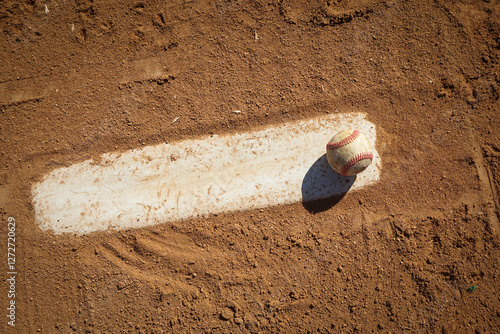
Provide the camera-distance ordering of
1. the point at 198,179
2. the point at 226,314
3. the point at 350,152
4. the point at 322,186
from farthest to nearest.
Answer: the point at 198,179
the point at 322,186
the point at 226,314
the point at 350,152

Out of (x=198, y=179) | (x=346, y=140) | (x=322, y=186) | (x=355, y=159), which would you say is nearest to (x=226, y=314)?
(x=198, y=179)

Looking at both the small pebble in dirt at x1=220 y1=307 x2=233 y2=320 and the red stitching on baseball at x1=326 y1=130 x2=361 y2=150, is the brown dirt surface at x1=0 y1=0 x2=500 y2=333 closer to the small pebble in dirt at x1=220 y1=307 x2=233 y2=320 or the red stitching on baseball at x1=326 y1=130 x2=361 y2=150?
the small pebble in dirt at x1=220 y1=307 x2=233 y2=320

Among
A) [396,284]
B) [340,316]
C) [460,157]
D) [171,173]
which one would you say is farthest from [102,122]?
[460,157]

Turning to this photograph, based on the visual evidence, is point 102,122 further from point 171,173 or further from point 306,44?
point 306,44

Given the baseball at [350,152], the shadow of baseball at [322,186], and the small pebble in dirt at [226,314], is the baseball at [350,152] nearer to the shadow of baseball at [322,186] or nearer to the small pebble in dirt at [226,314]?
the shadow of baseball at [322,186]

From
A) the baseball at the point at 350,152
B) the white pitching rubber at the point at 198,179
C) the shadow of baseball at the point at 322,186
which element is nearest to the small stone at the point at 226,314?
the white pitching rubber at the point at 198,179

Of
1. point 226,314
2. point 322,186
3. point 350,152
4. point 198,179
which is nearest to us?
point 350,152

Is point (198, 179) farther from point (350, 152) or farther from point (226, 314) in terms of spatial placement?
point (350, 152)
